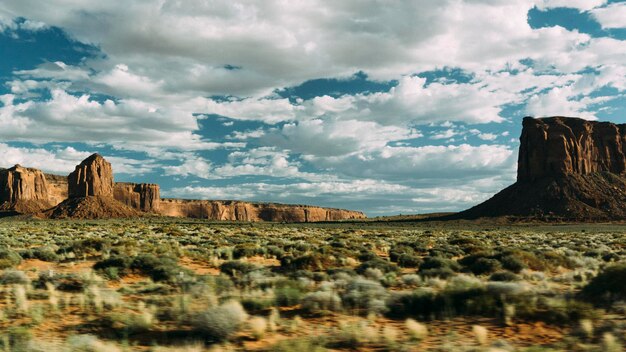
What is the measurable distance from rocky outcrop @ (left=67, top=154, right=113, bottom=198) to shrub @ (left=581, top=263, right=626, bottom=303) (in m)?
169

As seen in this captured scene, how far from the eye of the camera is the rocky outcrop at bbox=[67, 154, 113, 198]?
161 meters

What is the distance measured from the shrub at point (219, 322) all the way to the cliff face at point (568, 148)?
143 metres

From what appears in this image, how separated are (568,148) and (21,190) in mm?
177202

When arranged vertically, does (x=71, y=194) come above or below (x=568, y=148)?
below

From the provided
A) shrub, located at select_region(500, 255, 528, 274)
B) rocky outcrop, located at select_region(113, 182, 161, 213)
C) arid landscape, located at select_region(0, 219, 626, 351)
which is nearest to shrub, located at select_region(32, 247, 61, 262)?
arid landscape, located at select_region(0, 219, 626, 351)

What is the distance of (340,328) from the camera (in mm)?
9328

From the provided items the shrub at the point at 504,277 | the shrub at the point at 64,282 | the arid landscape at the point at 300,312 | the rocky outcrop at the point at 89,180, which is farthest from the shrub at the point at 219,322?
the rocky outcrop at the point at 89,180

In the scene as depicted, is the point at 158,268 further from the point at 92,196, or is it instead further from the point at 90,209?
the point at 92,196

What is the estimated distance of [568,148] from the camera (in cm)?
13762

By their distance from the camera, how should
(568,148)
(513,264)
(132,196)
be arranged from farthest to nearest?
(132,196) → (568,148) → (513,264)

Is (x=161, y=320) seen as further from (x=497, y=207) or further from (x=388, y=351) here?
(x=497, y=207)

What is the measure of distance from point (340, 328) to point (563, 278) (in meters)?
10.0

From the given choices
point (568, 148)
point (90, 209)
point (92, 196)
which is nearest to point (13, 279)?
point (90, 209)

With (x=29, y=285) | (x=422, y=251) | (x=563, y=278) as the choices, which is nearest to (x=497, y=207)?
(x=422, y=251)
